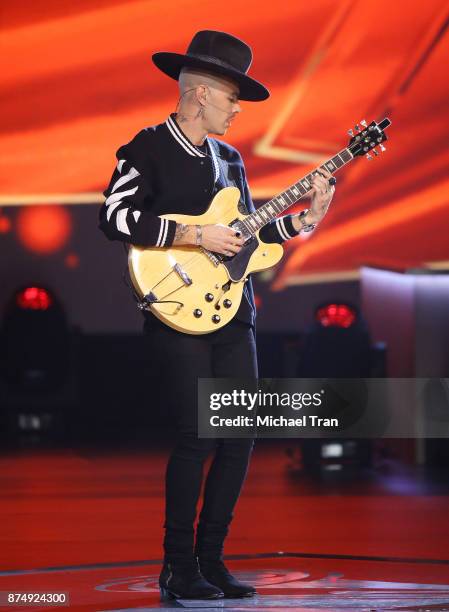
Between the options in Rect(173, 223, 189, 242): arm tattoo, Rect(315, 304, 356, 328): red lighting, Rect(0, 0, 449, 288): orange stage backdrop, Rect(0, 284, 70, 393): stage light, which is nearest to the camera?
Rect(173, 223, 189, 242): arm tattoo

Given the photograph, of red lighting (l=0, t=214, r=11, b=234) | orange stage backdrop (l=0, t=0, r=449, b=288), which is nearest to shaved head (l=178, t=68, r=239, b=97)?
orange stage backdrop (l=0, t=0, r=449, b=288)

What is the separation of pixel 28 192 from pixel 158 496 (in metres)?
2.51

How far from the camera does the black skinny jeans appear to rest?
10.0ft

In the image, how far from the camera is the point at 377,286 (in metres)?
6.71

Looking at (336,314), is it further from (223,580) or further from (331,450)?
(223,580)

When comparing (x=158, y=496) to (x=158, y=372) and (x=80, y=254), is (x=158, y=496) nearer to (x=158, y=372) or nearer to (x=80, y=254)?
(x=158, y=372)

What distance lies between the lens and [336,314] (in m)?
6.05

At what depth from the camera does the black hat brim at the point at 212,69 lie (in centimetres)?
314

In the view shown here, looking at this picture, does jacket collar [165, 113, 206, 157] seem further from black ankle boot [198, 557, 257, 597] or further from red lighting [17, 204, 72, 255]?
red lighting [17, 204, 72, 255]

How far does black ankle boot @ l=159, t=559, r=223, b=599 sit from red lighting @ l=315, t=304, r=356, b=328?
10.1 ft

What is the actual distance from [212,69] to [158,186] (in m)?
0.32

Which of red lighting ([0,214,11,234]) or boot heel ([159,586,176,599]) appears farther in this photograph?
red lighting ([0,214,11,234])

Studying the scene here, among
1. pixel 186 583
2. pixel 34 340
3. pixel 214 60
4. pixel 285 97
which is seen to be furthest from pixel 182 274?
pixel 34 340

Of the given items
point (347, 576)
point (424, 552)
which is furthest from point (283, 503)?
point (347, 576)
